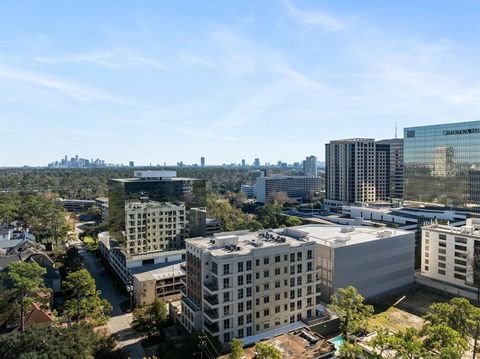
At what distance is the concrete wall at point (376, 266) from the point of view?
52.0m

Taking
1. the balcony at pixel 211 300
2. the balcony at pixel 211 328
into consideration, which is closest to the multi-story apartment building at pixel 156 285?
the balcony at pixel 211 300

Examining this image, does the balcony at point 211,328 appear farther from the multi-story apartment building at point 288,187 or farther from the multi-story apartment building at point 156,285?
the multi-story apartment building at point 288,187

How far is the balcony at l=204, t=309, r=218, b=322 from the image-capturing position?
1612 inches

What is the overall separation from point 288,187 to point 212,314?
14157 cm

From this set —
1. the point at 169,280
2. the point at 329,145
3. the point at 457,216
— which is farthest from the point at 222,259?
the point at 329,145

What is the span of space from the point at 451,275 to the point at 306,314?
3116cm

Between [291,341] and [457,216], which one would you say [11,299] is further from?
[457,216]

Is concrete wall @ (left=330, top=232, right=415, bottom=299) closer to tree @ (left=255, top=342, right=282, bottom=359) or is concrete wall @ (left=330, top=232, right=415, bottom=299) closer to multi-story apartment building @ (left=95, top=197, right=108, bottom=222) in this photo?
tree @ (left=255, top=342, right=282, bottom=359)

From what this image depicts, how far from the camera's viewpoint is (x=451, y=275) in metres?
60.4

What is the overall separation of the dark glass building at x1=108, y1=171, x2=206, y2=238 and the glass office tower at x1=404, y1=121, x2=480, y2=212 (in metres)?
57.3

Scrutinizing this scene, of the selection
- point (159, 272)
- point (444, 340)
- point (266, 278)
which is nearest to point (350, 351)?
point (444, 340)

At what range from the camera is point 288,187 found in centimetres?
17962

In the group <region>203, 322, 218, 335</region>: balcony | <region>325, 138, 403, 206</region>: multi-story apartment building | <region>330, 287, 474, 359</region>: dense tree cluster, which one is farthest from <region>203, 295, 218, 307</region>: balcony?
<region>325, 138, 403, 206</region>: multi-story apartment building

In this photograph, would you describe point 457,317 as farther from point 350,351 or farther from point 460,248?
point 460,248
